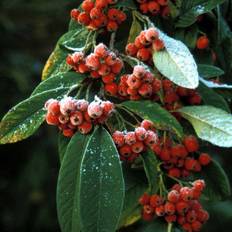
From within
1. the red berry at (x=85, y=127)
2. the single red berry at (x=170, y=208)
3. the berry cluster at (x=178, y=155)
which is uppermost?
the red berry at (x=85, y=127)

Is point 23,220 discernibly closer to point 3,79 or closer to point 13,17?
point 3,79

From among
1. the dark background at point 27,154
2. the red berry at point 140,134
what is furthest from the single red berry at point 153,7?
the dark background at point 27,154

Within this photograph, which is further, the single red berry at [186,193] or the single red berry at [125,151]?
the single red berry at [186,193]

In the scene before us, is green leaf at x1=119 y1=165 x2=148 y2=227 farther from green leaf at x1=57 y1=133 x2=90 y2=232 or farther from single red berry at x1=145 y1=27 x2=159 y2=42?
single red berry at x1=145 y1=27 x2=159 y2=42

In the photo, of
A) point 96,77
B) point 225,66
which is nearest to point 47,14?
point 225,66

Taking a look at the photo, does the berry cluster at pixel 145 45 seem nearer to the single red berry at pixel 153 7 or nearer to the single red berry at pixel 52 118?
the single red berry at pixel 153 7

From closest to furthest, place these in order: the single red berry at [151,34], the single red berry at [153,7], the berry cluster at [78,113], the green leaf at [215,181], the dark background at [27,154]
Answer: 1. the berry cluster at [78,113]
2. the single red berry at [151,34]
3. the single red berry at [153,7]
4. the green leaf at [215,181]
5. the dark background at [27,154]

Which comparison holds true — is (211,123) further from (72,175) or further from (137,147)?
(72,175)
